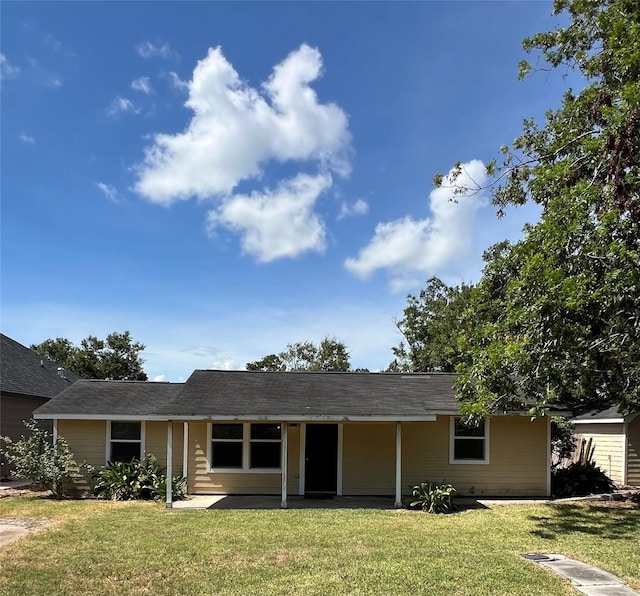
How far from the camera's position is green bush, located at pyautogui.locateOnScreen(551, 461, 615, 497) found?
14.7 meters

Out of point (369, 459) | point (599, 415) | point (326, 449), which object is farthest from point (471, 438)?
point (599, 415)

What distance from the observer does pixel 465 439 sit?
14.6m

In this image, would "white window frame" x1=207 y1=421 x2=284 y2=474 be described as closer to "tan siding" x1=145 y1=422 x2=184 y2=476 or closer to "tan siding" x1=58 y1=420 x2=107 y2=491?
"tan siding" x1=145 y1=422 x2=184 y2=476

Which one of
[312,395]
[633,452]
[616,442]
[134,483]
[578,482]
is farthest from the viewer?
[616,442]

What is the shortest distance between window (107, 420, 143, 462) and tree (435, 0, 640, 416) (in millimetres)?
8794

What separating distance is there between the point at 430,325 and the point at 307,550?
2800cm

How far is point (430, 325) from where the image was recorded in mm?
35469

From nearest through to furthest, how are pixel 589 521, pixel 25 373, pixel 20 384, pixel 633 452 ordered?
pixel 589 521 < pixel 633 452 < pixel 20 384 < pixel 25 373

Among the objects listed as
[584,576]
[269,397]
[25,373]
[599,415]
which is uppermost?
[25,373]

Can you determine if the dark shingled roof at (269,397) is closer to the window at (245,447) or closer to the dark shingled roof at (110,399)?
the dark shingled roof at (110,399)

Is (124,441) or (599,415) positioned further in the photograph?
(599,415)

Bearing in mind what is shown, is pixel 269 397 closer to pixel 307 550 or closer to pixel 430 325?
pixel 307 550

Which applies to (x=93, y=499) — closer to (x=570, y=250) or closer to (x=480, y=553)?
(x=480, y=553)

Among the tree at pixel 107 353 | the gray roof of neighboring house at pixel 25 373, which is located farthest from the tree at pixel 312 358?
the gray roof of neighboring house at pixel 25 373
